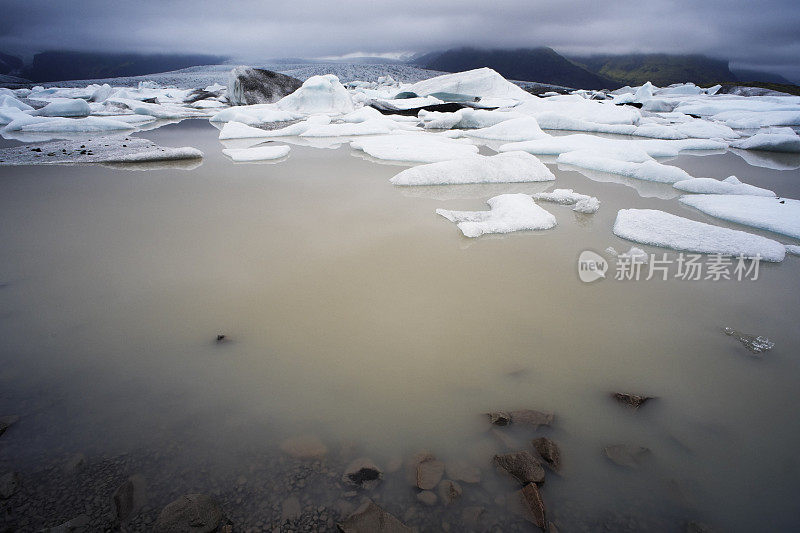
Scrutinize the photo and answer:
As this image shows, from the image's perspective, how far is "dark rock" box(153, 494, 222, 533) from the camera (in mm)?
792

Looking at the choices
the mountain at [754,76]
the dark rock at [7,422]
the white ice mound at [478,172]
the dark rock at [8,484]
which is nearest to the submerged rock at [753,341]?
the dark rock at [8,484]

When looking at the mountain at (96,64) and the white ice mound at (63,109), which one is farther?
the mountain at (96,64)

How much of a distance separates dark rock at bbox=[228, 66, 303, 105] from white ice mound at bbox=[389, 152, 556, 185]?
12417 millimetres

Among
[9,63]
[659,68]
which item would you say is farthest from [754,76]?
[9,63]

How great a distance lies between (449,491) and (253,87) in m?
15.4

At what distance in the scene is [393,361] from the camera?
1247 mm

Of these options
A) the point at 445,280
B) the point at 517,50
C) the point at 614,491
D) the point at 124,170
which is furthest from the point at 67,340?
the point at 517,50

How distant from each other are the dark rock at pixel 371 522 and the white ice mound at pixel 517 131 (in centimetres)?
670

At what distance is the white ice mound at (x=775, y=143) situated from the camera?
5.97m

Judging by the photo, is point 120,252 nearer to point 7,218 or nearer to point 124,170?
point 7,218

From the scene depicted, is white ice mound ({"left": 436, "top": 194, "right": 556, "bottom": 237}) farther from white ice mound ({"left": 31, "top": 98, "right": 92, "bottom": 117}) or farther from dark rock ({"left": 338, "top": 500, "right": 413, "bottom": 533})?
white ice mound ({"left": 31, "top": 98, "right": 92, "bottom": 117})

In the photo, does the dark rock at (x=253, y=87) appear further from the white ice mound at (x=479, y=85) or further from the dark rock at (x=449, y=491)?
the dark rock at (x=449, y=491)

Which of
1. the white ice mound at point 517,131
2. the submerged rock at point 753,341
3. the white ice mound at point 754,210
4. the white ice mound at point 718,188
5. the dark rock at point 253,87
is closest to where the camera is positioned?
the submerged rock at point 753,341

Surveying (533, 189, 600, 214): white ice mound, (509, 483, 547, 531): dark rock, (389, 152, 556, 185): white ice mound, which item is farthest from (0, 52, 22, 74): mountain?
(509, 483, 547, 531): dark rock
